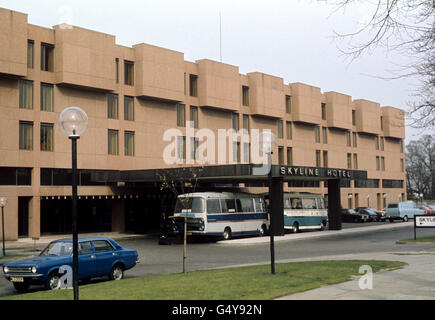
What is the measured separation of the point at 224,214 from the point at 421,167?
102 metres

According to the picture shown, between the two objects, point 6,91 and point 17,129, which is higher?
point 6,91

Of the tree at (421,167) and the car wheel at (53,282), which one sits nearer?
the car wheel at (53,282)

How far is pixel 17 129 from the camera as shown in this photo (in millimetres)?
36906

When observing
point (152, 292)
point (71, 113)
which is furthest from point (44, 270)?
point (71, 113)

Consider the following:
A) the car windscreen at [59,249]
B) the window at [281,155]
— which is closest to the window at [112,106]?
the window at [281,155]

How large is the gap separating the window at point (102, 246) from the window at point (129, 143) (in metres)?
27.8

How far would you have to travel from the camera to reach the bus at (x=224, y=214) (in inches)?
1253

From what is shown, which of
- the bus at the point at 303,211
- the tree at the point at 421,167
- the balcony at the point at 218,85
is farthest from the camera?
the tree at the point at 421,167

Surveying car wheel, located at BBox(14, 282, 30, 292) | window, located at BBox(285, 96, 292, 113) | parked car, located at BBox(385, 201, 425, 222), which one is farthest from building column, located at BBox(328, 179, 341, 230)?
car wheel, located at BBox(14, 282, 30, 292)

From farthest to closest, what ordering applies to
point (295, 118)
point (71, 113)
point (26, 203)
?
point (295, 118) < point (26, 203) < point (71, 113)

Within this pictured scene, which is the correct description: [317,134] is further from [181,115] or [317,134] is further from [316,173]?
[316,173]

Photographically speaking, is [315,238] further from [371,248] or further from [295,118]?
[295,118]

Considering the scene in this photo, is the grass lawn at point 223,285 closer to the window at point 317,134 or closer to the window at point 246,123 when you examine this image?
the window at point 246,123
